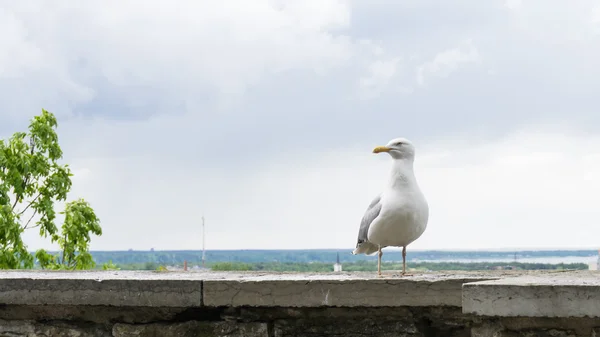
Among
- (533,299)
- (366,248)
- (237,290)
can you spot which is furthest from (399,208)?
(533,299)

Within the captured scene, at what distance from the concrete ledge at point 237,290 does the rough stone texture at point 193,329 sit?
0.11 m

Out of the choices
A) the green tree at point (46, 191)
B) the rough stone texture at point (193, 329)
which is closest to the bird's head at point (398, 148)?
the rough stone texture at point (193, 329)

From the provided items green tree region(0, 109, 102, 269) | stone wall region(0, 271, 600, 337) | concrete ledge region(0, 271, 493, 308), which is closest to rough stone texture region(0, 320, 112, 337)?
stone wall region(0, 271, 600, 337)

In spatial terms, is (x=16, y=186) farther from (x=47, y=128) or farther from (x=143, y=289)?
(x=143, y=289)

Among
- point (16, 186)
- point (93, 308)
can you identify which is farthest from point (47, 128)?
point (93, 308)

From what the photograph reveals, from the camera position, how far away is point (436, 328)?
3.99 m

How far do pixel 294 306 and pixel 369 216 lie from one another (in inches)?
30.3

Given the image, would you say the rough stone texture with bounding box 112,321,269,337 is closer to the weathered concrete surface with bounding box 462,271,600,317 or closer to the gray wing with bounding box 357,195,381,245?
the gray wing with bounding box 357,195,381,245

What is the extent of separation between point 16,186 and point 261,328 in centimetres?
1039

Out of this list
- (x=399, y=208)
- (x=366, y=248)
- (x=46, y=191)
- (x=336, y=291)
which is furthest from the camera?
(x=46, y=191)

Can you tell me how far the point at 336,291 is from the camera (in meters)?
4.01

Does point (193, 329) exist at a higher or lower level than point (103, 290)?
lower

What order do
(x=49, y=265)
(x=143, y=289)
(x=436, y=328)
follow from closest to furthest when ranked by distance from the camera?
(x=436, y=328) → (x=143, y=289) → (x=49, y=265)

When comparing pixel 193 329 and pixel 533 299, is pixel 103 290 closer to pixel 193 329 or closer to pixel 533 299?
pixel 193 329
